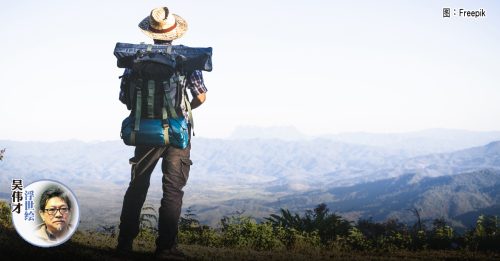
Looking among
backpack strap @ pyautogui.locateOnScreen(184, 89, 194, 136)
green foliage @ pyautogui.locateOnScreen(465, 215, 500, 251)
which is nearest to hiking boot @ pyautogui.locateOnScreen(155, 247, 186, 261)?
backpack strap @ pyautogui.locateOnScreen(184, 89, 194, 136)

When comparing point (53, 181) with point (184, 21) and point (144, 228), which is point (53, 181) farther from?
point (144, 228)

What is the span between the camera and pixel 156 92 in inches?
233

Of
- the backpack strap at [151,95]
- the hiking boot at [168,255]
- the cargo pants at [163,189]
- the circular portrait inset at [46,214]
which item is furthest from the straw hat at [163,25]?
the hiking boot at [168,255]

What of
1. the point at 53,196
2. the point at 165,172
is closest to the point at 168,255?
the point at 165,172

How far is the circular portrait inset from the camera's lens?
5.76m

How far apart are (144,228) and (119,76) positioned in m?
5.12

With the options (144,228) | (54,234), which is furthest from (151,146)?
(144,228)

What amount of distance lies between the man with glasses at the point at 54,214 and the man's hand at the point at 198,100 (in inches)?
75.7

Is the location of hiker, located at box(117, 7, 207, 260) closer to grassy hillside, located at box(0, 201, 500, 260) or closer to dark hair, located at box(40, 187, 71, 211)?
grassy hillside, located at box(0, 201, 500, 260)

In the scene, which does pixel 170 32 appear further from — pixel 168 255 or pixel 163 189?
pixel 168 255

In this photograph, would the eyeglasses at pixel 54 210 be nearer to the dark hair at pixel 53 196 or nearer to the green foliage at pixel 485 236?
the dark hair at pixel 53 196

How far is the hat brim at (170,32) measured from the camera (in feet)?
20.9

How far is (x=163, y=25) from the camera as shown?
6.28 metres

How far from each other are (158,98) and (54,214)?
1.87 m
